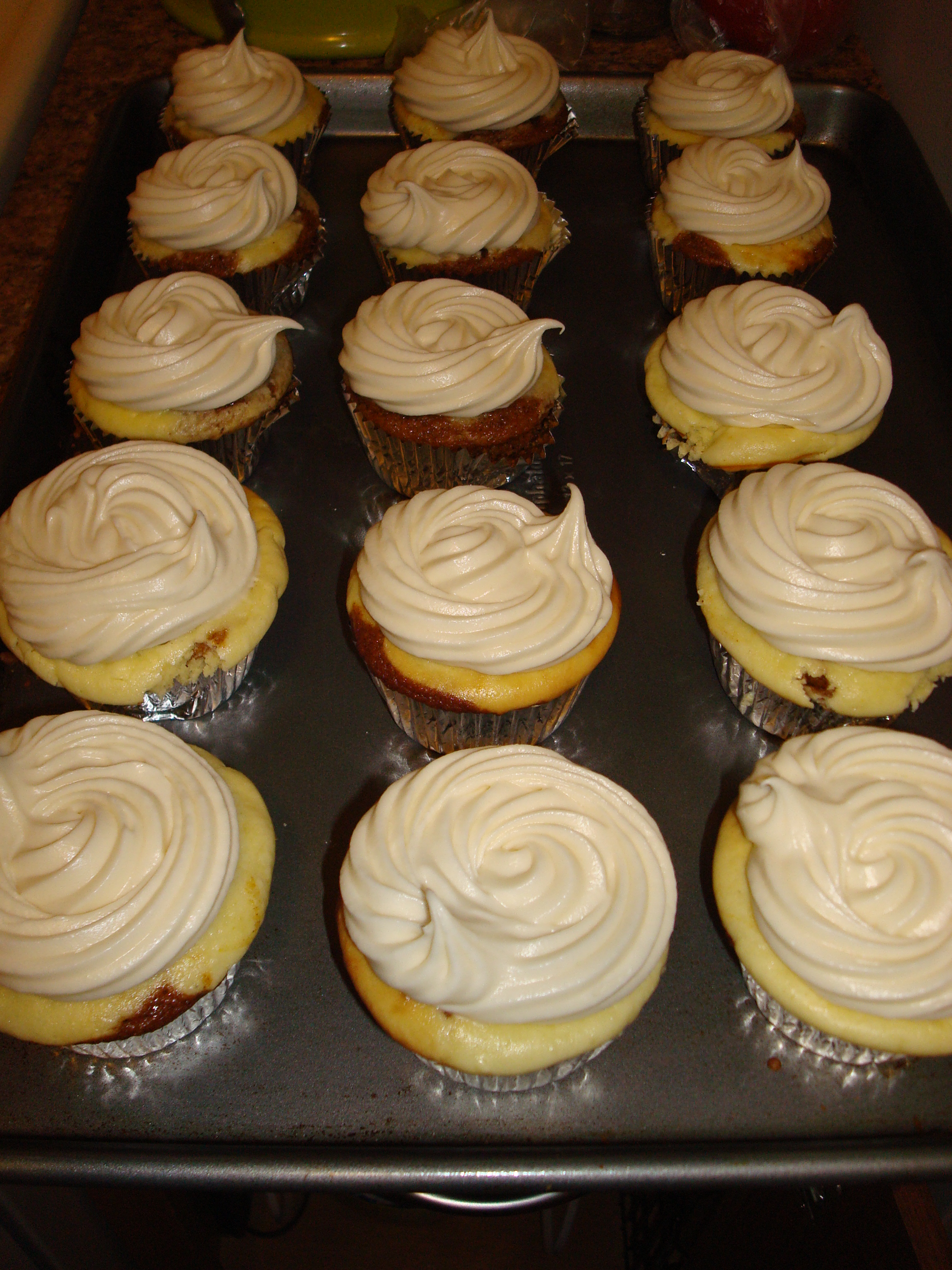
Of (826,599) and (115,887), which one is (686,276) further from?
(115,887)

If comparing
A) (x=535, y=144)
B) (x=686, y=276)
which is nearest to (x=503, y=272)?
(x=686, y=276)

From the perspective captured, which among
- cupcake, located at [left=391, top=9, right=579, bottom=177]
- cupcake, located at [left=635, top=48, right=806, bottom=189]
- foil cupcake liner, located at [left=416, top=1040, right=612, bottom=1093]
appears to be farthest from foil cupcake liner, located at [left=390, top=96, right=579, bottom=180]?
foil cupcake liner, located at [left=416, top=1040, right=612, bottom=1093]

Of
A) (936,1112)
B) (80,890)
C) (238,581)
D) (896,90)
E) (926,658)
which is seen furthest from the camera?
(896,90)

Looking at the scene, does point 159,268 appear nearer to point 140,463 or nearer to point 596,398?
point 140,463

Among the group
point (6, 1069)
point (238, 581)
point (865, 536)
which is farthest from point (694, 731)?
point (6, 1069)

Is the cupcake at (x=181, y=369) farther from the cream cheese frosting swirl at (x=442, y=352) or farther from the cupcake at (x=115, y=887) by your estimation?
the cupcake at (x=115, y=887)

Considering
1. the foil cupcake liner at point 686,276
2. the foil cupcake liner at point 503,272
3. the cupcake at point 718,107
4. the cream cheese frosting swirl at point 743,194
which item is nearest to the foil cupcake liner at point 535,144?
the cupcake at point 718,107
